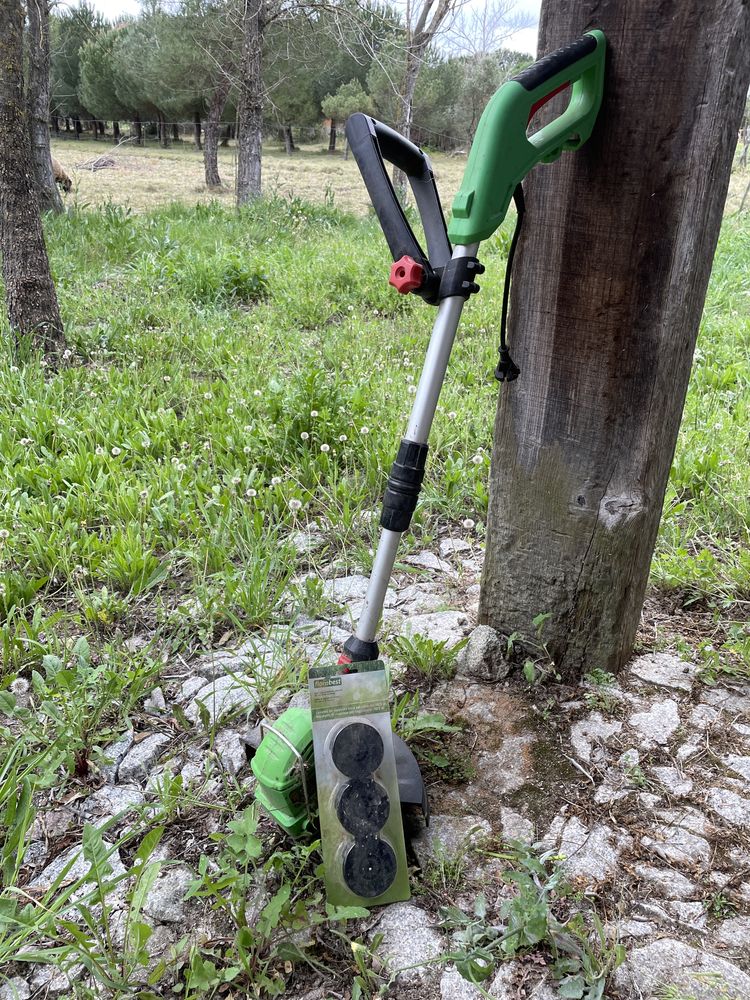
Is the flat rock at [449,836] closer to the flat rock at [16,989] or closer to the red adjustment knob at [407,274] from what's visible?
the flat rock at [16,989]

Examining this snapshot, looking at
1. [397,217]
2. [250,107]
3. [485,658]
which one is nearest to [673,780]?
[485,658]

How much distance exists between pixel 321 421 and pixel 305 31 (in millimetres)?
11235

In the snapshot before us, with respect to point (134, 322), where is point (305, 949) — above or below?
below

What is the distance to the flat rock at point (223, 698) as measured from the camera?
1.90 m

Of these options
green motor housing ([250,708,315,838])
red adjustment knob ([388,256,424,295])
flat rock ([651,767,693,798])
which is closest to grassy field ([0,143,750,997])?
green motor housing ([250,708,315,838])

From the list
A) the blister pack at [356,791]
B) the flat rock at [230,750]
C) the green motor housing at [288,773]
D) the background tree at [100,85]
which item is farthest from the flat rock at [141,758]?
the background tree at [100,85]

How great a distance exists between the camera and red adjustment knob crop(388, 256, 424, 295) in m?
1.31

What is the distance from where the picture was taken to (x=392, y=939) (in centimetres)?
137

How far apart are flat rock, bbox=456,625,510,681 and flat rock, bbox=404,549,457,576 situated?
51 cm

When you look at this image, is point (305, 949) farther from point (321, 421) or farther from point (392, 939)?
point (321, 421)

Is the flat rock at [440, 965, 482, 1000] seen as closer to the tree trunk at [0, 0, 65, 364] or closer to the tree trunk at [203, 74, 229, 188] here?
the tree trunk at [0, 0, 65, 364]

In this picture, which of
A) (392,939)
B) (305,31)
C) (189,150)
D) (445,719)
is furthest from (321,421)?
(189,150)

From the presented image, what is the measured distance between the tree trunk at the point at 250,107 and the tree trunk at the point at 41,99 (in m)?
2.27

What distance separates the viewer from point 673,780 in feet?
5.49
